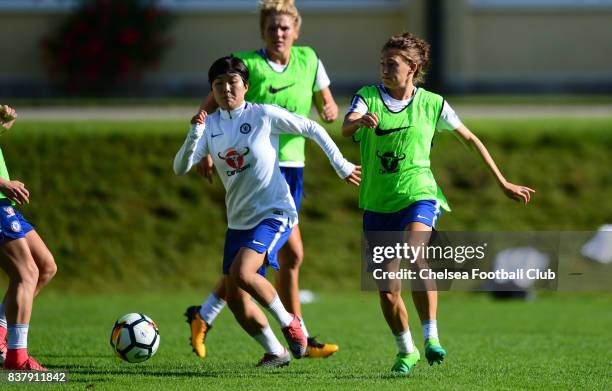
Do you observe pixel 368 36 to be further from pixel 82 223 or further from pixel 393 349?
pixel 393 349

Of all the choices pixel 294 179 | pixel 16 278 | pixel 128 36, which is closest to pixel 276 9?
pixel 294 179

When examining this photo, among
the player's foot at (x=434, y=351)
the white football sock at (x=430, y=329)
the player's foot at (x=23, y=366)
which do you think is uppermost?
the white football sock at (x=430, y=329)

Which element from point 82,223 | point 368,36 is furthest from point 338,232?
point 368,36

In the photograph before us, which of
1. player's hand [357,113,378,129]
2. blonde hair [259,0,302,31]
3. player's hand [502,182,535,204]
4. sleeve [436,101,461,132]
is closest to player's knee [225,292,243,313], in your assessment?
player's hand [357,113,378,129]

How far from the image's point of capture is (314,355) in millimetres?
8125

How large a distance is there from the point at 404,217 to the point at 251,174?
94cm

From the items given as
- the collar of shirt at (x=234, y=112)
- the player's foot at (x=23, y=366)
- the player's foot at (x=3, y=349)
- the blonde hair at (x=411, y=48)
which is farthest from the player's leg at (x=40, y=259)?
the blonde hair at (x=411, y=48)

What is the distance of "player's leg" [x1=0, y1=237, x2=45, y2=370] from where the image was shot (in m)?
6.83

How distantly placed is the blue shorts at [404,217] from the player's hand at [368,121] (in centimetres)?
59

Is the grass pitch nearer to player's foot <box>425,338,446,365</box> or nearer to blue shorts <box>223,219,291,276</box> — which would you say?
player's foot <box>425,338,446,365</box>

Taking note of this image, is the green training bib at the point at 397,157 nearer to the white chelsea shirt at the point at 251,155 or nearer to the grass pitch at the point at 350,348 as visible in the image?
the white chelsea shirt at the point at 251,155

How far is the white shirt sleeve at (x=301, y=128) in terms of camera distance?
703cm

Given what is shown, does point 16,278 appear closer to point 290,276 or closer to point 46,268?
point 46,268

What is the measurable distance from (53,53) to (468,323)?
15.1 metres
